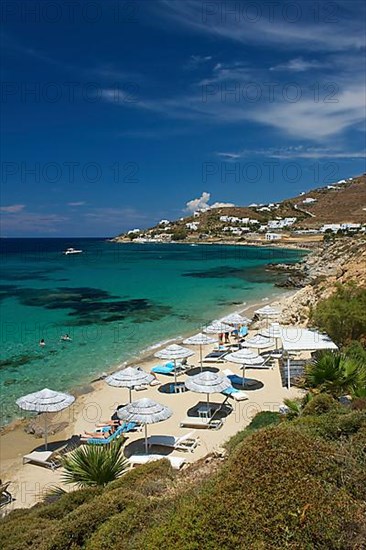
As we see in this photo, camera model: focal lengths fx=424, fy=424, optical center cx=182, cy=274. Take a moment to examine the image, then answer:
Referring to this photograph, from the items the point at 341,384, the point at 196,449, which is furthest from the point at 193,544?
the point at 341,384

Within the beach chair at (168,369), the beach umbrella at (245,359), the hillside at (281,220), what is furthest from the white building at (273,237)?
the beach umbrella at (245,359)

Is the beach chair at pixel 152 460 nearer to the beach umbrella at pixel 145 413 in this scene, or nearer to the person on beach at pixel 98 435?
the beach umbrella at pixel 145 413

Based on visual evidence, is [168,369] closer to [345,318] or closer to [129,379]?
[129,379]

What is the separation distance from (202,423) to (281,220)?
154 meters

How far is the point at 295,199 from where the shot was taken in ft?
656

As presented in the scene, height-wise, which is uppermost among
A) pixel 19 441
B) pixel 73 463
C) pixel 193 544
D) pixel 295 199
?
pixel 295 199

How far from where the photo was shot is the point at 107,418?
14.8m

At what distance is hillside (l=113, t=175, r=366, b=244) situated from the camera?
137 m

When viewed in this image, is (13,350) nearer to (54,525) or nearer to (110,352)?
(110,352)

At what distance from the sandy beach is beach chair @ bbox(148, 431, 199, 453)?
172mm

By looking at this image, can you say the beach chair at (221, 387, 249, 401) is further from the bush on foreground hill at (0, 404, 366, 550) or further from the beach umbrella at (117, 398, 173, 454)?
the bush on foreground hill at (0, 404, 366, 550)

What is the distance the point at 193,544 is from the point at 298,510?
1212 mm

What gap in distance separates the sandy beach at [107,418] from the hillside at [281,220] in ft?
356

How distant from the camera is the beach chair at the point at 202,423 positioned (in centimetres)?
1332
